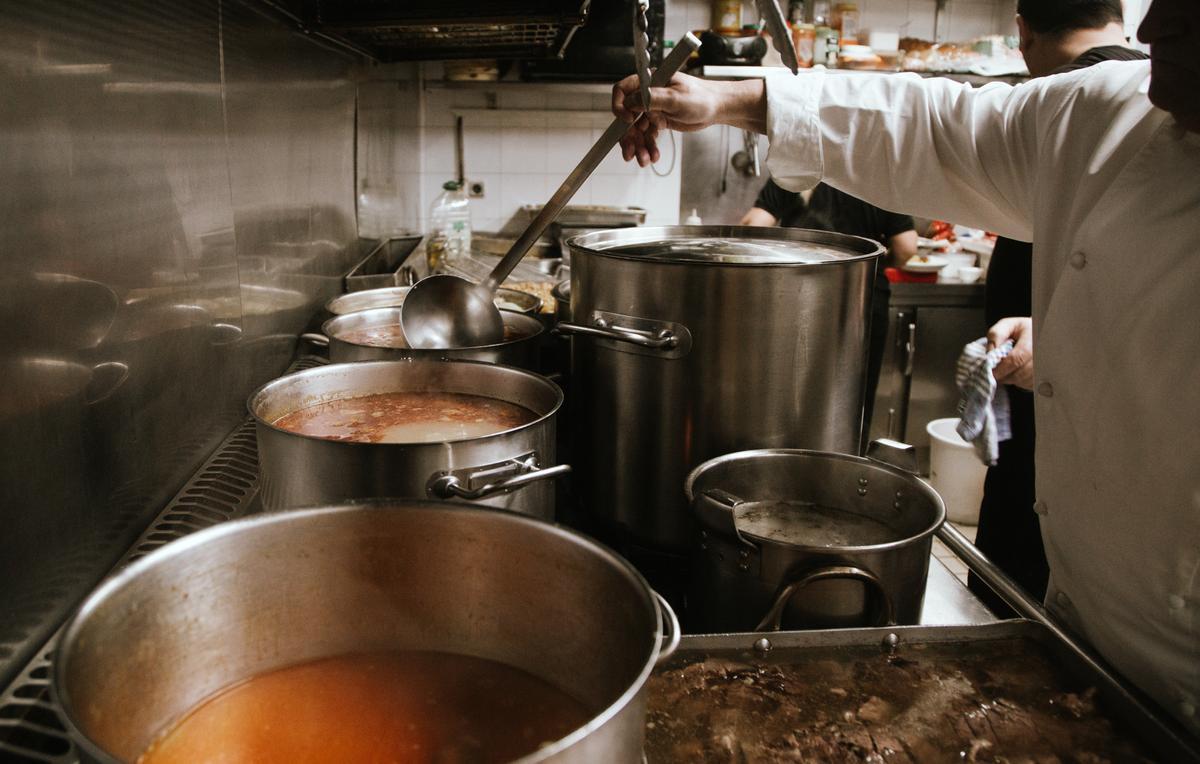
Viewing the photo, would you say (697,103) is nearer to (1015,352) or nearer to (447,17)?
(447,17)

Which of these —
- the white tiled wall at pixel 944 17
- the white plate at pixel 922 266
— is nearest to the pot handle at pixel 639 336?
the white plate at pixel 922 266

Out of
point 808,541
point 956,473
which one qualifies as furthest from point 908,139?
point 956,473

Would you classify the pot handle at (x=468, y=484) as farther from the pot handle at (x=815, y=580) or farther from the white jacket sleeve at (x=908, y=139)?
the white jacket sleeve at (x=908, y=139)

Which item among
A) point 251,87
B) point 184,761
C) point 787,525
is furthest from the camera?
point 251,87

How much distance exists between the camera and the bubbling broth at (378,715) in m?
0.69

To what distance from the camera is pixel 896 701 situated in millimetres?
855

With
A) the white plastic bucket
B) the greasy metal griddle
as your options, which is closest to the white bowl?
the white plastic bucket

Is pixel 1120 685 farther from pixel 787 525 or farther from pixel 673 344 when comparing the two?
pixel 673 344

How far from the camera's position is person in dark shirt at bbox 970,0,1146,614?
89.7 inches

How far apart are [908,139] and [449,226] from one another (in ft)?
10.3

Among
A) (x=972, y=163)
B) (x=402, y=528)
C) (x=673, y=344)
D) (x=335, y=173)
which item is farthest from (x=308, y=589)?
(x=335, y=173)

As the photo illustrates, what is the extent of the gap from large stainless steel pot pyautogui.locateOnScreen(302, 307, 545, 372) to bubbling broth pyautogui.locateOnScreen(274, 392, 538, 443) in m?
0.07

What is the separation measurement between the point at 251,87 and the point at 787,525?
1307mm

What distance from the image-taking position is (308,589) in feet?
2.54
